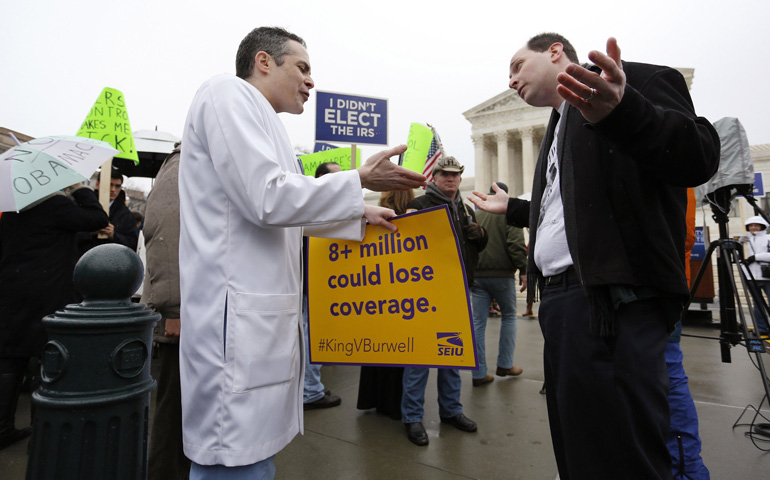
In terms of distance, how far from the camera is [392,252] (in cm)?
203

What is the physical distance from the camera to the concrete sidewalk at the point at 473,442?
2.50m

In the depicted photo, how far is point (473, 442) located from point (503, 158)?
136 feet

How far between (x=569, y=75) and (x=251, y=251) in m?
0.99

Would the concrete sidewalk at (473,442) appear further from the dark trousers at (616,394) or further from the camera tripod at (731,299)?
the dark trousers at (616,394)

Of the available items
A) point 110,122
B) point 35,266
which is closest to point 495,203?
point 35,266

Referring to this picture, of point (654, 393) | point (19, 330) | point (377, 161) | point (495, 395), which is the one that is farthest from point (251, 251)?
point (495, 395)

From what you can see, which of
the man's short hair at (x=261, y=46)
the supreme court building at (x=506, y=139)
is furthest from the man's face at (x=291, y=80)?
the supreme court building at (x=506, y=139)

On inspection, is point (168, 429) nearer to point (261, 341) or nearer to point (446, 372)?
point (261, 341)

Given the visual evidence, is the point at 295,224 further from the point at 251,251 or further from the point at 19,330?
the point at 19,330

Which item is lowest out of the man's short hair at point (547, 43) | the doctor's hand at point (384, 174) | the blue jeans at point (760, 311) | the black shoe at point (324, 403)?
the black shoe at point (324, 403)

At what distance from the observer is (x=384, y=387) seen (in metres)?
3.51

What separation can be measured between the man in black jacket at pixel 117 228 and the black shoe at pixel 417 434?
3.19 m

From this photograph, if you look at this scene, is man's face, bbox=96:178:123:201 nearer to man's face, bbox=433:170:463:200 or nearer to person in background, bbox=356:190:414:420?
person in background, bbox=356:190:414:420

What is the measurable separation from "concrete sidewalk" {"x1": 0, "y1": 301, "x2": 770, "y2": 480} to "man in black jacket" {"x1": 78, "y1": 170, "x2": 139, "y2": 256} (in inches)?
60.9
